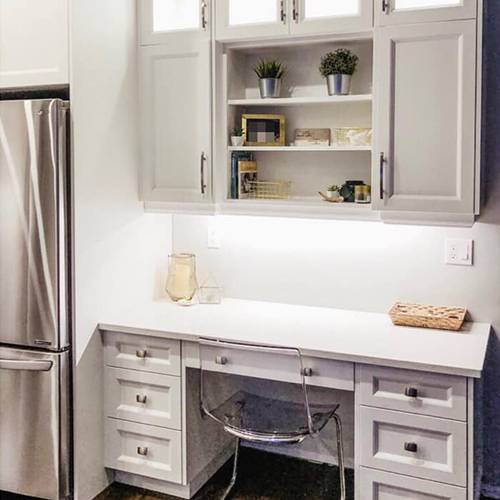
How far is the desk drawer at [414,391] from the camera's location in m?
2.17

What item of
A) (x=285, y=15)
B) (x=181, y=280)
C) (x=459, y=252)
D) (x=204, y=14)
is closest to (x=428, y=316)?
(x=459, y=252)

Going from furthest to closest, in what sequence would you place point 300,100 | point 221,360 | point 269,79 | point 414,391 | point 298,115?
point 298,115, point 269,79, point 300,100, point 221,360, point 414,391

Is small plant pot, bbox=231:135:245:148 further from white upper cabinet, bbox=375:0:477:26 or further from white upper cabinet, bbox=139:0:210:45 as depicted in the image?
white upper cabinet, bbox=375:0:477:26

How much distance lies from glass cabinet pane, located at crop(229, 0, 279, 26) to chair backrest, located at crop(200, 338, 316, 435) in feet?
4.25

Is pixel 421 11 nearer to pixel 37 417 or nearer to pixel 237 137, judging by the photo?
pixel 237 137

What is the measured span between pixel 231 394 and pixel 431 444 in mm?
816

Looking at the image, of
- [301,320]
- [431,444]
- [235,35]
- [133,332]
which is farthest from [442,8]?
[133,332]

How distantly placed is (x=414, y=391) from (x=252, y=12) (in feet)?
5.28

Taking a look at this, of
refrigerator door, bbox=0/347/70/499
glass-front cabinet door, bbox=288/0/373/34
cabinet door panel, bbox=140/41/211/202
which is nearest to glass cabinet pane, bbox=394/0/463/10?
glass-front cabinet door, bbox=288/0/373/34

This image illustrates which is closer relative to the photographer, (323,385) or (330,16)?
(323,385)

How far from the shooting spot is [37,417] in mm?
2605

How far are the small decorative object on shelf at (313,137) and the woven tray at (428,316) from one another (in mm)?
776

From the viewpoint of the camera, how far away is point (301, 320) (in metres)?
2.78

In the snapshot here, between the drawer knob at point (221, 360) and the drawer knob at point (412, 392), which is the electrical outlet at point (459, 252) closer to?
the drawer knob at point (412, 392)
